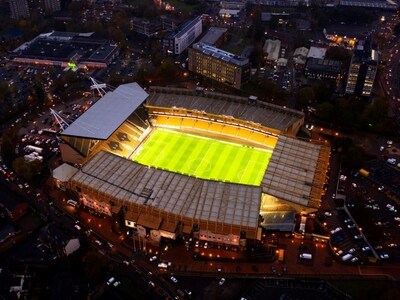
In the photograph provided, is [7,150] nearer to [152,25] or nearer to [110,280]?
[110,280]

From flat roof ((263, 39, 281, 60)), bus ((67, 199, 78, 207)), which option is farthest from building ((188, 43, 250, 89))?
bus ((67, 199, 78, 207))

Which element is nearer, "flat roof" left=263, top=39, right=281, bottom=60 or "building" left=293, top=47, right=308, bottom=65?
"building" left=293, top=47, right=308, bottom=65

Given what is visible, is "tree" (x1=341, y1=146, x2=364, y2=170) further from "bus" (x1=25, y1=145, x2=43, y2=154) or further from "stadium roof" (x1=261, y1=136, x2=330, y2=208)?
"bus" (x1=25, y1=145, x2=43, y2=154)

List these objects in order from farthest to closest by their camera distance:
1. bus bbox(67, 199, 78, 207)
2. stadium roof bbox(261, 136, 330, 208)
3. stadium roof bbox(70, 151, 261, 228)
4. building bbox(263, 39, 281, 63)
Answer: building bbox(263, 39, 281, 63) → bus bbox(67, 199, 78, 207) → stadium roof bbox(261, 136, 330, 208) → stadium roof bbox(70, 151, 261, 228)

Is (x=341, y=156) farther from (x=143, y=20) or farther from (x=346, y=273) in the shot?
(x=143, y=20)

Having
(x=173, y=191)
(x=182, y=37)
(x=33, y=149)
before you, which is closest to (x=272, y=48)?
(x=182, y=37)

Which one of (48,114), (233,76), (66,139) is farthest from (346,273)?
(48,114)
